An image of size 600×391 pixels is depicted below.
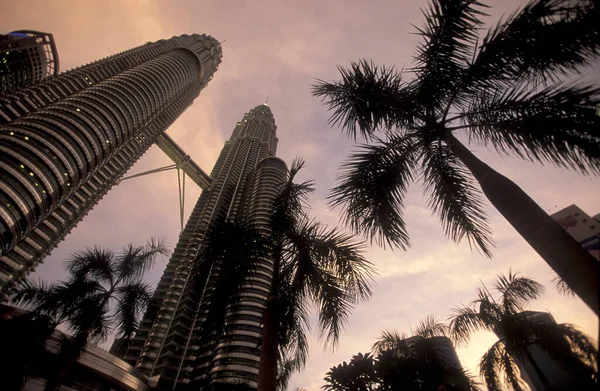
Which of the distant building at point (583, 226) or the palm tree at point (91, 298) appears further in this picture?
the palm tree at point (91, 298)

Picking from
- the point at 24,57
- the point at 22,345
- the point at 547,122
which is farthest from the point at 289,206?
the point at 24,57

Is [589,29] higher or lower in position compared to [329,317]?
higher

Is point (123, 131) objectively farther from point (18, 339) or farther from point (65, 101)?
point (18, 339)

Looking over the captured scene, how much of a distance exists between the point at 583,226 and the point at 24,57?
103 m

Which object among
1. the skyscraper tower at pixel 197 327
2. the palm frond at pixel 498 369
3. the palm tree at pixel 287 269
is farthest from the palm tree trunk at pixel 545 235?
the skyscraper tower at pixel 197 327

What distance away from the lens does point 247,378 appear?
5016 cm

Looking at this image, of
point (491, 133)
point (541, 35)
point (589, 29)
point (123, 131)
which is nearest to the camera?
point (589, 29)

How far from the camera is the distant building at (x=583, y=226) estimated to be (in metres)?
2.05

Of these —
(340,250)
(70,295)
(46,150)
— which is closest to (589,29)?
(340,250)

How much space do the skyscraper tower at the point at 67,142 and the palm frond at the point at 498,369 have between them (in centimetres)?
5997

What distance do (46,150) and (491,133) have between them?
228 ft

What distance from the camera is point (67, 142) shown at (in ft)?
183

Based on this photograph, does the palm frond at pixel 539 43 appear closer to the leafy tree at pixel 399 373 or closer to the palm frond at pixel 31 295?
the leafy tree at pixel 399 373

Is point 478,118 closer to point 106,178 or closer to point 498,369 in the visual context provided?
point 498,369
